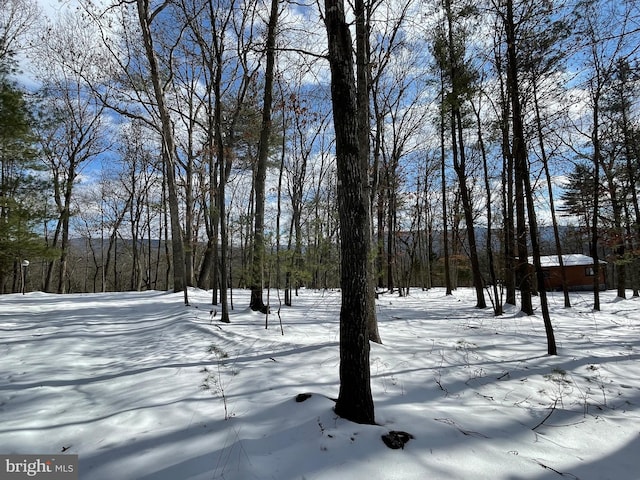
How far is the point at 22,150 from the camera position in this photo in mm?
8406

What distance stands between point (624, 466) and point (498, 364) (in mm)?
2557

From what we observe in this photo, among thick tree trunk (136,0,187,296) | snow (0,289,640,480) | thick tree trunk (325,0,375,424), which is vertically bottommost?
snow (0,289,640,480)

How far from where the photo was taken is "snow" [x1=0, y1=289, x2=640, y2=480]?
2.24 m

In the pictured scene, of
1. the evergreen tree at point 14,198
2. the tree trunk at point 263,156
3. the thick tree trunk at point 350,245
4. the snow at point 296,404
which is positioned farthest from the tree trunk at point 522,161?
the evergreen tree at point 14,198

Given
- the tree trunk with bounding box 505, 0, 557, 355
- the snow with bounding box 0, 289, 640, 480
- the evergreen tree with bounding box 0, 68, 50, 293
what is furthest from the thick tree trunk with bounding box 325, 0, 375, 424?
the evergreen tree with bounding box 0, 68, 50, 293

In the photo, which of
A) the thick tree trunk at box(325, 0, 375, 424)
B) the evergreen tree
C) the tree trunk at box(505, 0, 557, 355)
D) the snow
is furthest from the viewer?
the evergreen tree

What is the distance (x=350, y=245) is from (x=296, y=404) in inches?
61.9

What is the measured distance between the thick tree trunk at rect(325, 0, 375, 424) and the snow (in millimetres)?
260

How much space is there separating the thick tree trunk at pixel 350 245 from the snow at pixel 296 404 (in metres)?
0.26

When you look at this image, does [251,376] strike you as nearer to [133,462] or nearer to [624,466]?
[133,462]

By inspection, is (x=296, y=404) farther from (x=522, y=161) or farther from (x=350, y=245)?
(x=522, y=161)

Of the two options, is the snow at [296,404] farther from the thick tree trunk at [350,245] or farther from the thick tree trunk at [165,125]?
the thick tree trunk at [165,125]

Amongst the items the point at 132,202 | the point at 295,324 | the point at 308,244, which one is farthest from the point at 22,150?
the point at 132,202

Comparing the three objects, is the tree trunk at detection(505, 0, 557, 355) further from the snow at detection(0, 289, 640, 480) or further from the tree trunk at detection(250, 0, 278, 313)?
the tree trunk at detection(250, 0, 278, 313)
